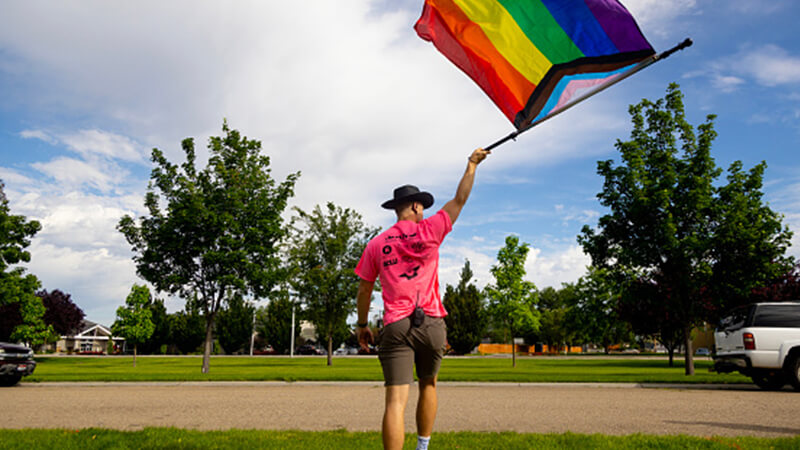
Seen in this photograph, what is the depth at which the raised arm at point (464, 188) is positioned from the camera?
415 centimetres

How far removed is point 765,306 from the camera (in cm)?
1328

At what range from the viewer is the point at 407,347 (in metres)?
3.93

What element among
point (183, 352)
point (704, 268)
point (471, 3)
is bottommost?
point (183, 352)

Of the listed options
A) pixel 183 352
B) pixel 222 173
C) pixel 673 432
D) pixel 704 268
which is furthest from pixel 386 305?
pixel 183 352

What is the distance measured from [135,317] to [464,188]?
122 ft

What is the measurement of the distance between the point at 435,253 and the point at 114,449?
3558 mm

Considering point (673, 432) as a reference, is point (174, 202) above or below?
above

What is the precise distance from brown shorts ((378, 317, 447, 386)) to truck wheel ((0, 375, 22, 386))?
15.5 metres

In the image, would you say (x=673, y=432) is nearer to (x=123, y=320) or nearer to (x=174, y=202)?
(x=174, y=202)

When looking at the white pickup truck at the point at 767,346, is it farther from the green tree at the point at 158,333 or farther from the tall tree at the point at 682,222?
the green tree at the point at 158,333

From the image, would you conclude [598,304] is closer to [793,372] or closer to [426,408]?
[793,372]

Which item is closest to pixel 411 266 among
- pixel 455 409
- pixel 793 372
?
pixel 455 409

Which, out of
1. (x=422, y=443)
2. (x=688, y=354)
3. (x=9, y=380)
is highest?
(x=422, y=443)

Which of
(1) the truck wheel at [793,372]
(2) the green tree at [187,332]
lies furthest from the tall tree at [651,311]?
(2) the green tree at [187,332]
